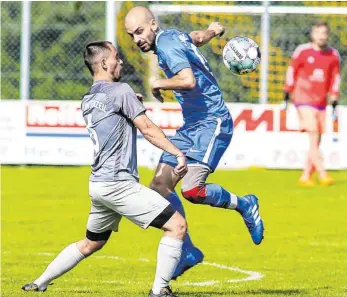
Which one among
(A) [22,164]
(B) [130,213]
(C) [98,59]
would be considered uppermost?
(C) [98,59]

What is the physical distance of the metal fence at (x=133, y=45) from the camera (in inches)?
892

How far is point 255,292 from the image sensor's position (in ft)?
29.0

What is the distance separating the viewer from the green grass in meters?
9.23

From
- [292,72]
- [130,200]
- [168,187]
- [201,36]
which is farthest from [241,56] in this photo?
[292,72]

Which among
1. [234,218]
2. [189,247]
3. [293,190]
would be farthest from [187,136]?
[293,190]

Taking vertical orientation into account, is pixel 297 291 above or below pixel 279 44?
below

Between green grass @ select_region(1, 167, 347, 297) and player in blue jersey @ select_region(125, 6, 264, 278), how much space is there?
0.64 metres

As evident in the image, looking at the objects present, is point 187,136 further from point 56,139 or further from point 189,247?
point 56,139

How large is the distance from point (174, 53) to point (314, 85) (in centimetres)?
956

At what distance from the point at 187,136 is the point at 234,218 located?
17.6ft

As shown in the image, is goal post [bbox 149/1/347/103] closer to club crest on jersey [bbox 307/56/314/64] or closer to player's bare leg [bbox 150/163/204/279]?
club crest on jersey [bbox 307/56/314/64]

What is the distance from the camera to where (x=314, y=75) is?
18.2m

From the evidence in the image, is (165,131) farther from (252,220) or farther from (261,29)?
(252,220)

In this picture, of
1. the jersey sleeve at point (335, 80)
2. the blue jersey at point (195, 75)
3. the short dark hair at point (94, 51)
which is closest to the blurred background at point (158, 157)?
the blue jersey at point (195, 75)
